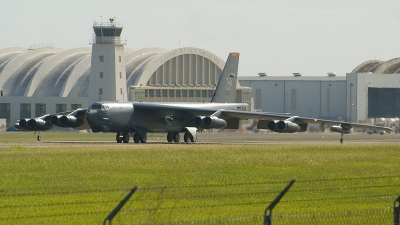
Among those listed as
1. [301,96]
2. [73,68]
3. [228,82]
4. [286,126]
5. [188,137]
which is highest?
[73,68]

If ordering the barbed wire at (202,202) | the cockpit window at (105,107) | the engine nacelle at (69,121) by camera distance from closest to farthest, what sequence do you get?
1. the barbed wire at (202,202)
2. the cockpit window at (105,107)
3. the engine nacelle at (69,121)

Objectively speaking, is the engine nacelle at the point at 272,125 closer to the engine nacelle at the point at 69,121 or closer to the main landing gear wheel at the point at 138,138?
the main landing gear wheel at the point at 138,138

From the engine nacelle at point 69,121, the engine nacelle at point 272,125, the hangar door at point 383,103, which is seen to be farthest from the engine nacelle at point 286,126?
the hangar door at point 383,103

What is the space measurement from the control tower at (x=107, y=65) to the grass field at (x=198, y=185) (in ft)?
164

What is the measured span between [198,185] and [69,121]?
113 ft

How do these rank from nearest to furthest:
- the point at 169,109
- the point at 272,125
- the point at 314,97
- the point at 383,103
A: 1. the point at 272,125
2. the point at 169,109
3. the point at 314,97
4. the point at 383,103

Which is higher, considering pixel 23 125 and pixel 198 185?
pixel 198 185

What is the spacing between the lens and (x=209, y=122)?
178 ft

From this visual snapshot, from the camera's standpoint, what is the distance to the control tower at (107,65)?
9338 cm

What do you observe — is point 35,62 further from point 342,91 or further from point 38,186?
point 38,186

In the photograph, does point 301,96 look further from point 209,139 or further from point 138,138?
point 138,138

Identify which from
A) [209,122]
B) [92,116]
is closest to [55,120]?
[92,116]

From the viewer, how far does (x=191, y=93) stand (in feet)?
363

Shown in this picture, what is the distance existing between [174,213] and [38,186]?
7.00 m
